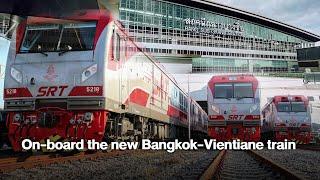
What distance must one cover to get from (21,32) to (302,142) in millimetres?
17964

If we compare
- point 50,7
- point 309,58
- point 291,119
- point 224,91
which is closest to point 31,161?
point 50,7

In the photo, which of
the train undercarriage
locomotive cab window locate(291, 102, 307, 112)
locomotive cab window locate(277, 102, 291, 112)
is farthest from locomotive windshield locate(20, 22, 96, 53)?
locomotive cab window locate(291, 102, 307, 112)

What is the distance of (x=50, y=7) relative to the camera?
423 inches

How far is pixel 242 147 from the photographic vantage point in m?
18.1

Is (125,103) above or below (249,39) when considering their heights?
below

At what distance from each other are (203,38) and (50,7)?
6595cm

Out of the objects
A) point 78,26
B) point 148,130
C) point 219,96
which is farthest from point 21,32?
point 219,96

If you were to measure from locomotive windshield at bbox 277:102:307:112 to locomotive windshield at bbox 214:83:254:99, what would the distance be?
5924mm

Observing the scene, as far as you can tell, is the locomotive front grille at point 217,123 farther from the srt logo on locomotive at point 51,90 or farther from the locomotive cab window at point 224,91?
the srt logo on locomotive at point 51,90

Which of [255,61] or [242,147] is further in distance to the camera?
[255,61]

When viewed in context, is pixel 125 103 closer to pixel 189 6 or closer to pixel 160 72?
pixel 160 72

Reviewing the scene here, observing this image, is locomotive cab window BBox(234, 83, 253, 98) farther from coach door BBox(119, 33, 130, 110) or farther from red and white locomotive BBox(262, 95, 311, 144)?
coach door BBox(119, 33, 130, 110)

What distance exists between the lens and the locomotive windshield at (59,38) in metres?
9.89

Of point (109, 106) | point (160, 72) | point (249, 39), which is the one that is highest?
point (249, 39)
